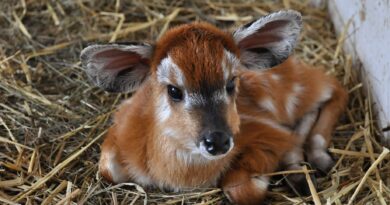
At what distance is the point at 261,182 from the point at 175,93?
0.77 m

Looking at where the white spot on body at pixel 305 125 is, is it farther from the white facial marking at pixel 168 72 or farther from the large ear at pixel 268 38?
the white facial marking at pixel 168 72

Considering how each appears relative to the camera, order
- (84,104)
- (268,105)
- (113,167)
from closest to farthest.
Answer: (113,167) < (268,105) < (84,104)

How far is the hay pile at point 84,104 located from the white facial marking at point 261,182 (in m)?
0.10

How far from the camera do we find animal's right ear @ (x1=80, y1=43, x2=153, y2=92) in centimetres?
388

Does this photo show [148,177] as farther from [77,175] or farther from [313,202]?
[313,202]

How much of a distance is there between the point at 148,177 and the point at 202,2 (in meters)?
2.41

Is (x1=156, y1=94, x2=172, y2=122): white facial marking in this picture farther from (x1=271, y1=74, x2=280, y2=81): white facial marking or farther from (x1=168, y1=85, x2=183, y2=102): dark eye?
(x1=271, y1=74, x2=280, y2=81): white facial marking

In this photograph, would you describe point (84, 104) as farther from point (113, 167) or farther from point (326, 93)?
point (326, 93)

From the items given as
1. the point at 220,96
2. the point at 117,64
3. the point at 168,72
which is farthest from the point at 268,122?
the point at 117,64

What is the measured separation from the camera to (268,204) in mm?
4176

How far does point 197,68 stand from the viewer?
12.1ft

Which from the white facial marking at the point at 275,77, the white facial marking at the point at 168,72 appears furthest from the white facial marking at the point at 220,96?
the white facial marking at the point at 275,77

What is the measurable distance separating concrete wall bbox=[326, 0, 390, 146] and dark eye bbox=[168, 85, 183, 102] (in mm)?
1530

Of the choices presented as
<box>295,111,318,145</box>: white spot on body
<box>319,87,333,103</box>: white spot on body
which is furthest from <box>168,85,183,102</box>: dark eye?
<box>319,87,333,103</box>: white spot on body
